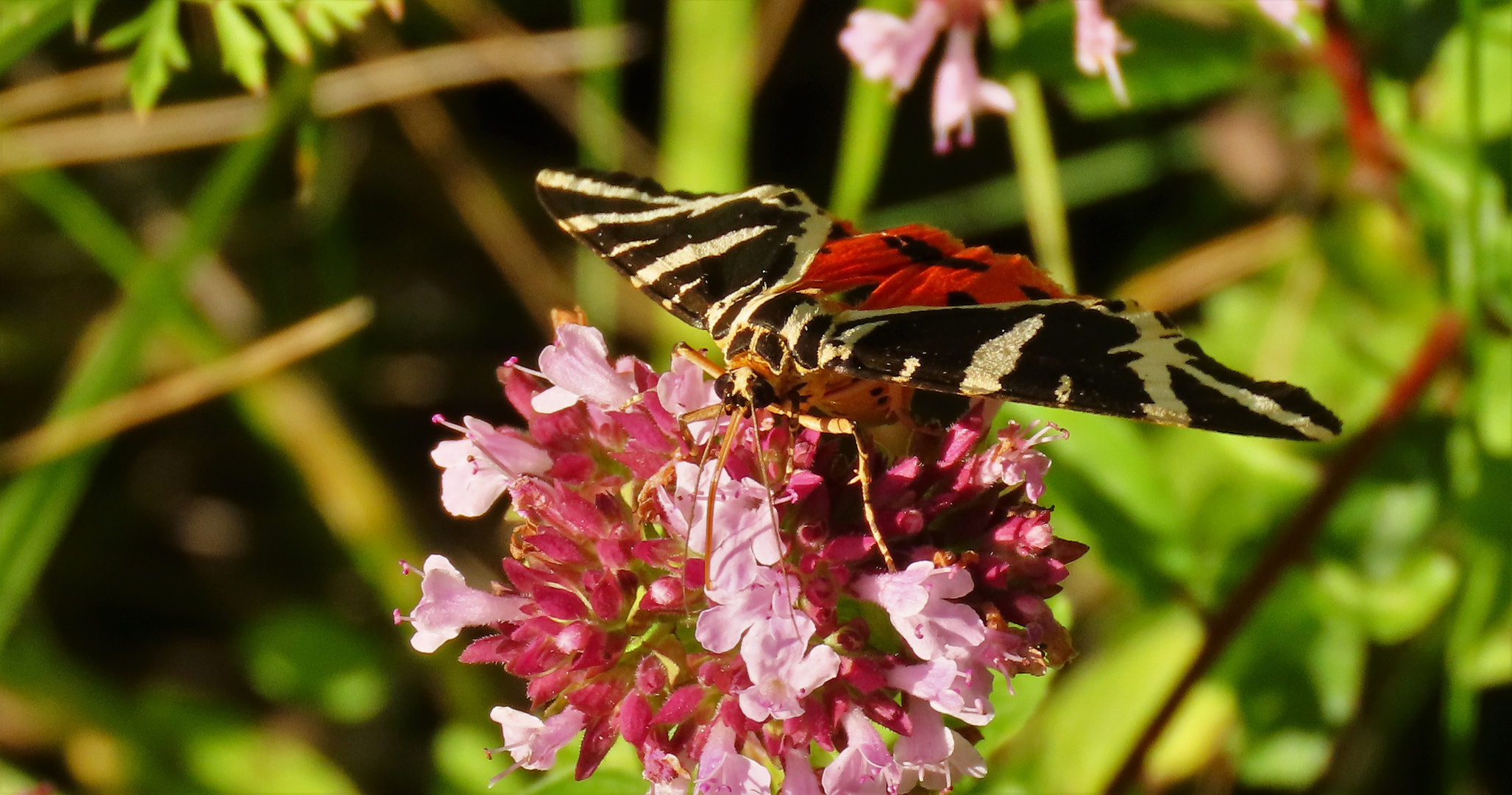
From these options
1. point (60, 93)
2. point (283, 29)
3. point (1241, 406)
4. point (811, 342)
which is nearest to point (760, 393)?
point (811, 342)

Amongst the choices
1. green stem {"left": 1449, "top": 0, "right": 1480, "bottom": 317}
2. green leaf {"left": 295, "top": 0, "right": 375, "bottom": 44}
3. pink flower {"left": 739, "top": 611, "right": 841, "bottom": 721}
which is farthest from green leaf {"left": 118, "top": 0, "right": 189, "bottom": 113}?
green stem {"left": 1449, "top": 0, "right": 1480, "bottom": 317}

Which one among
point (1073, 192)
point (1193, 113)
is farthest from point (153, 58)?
point (1193, 113)

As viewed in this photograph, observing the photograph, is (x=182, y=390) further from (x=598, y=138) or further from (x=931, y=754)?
(x=931, y=754)

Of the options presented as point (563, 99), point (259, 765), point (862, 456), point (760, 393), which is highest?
point (563, 99)

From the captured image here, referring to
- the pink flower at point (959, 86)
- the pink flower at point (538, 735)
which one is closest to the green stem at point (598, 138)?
the pink flower at point (959, 86)

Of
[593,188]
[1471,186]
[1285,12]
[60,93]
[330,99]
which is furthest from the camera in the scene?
[330,99]

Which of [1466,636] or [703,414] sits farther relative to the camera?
[1466,636]

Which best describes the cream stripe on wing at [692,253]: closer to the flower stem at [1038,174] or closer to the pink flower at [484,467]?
Result: the pink flower at [484,467]

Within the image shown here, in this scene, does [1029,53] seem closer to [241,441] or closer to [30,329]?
[241,441]
